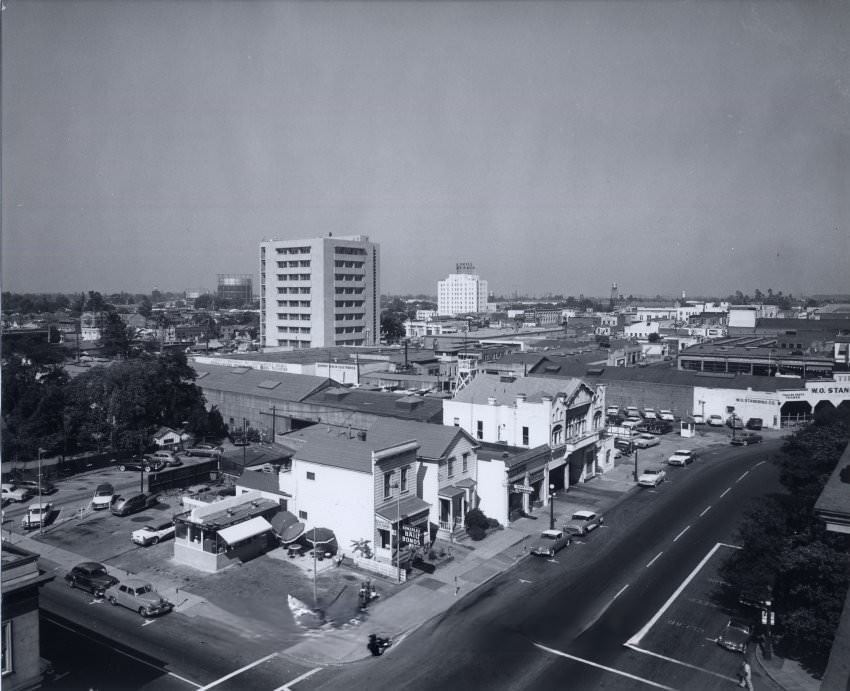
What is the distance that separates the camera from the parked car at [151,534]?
27531 millimetres

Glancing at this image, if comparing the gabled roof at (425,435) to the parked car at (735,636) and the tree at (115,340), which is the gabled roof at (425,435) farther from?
the tree at (115,340)

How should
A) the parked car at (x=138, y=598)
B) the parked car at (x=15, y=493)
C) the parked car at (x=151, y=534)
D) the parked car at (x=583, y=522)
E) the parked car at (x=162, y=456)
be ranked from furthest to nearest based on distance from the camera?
the parked car at (x=162, y=456), the parked car at (x=15, y=493), the parked car at (x=583, y=522), the parked car at (x=151, y=534), the parked car at (x=138, y=598)

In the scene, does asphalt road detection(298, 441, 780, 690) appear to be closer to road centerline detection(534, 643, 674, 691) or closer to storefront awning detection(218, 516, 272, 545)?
road centerline detection(534, 643, 674, 691)

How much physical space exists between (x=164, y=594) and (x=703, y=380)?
50.1 metres

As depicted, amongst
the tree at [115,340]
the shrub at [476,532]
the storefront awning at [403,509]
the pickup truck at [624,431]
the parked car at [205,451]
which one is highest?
the tree at [115,340]

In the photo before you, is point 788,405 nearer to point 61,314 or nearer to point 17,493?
point 17,493

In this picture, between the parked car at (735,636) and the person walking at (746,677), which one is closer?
the person walking at (746,677)

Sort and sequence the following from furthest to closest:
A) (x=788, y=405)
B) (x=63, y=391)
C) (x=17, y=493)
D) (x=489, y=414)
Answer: (x=788, y=405) < (x=63, y=391) < (x=489, y=414) < (x=17, y=493)

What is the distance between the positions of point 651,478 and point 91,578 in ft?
93.4

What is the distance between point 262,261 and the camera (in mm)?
97000

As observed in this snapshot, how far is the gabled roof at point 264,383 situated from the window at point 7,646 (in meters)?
35.5

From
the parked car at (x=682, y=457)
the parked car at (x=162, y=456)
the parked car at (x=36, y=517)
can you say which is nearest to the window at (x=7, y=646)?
the parked car at (x=36, y=517)

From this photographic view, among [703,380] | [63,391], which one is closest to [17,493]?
[63,391]

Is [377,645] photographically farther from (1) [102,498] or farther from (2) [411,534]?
(1) [102,498]
